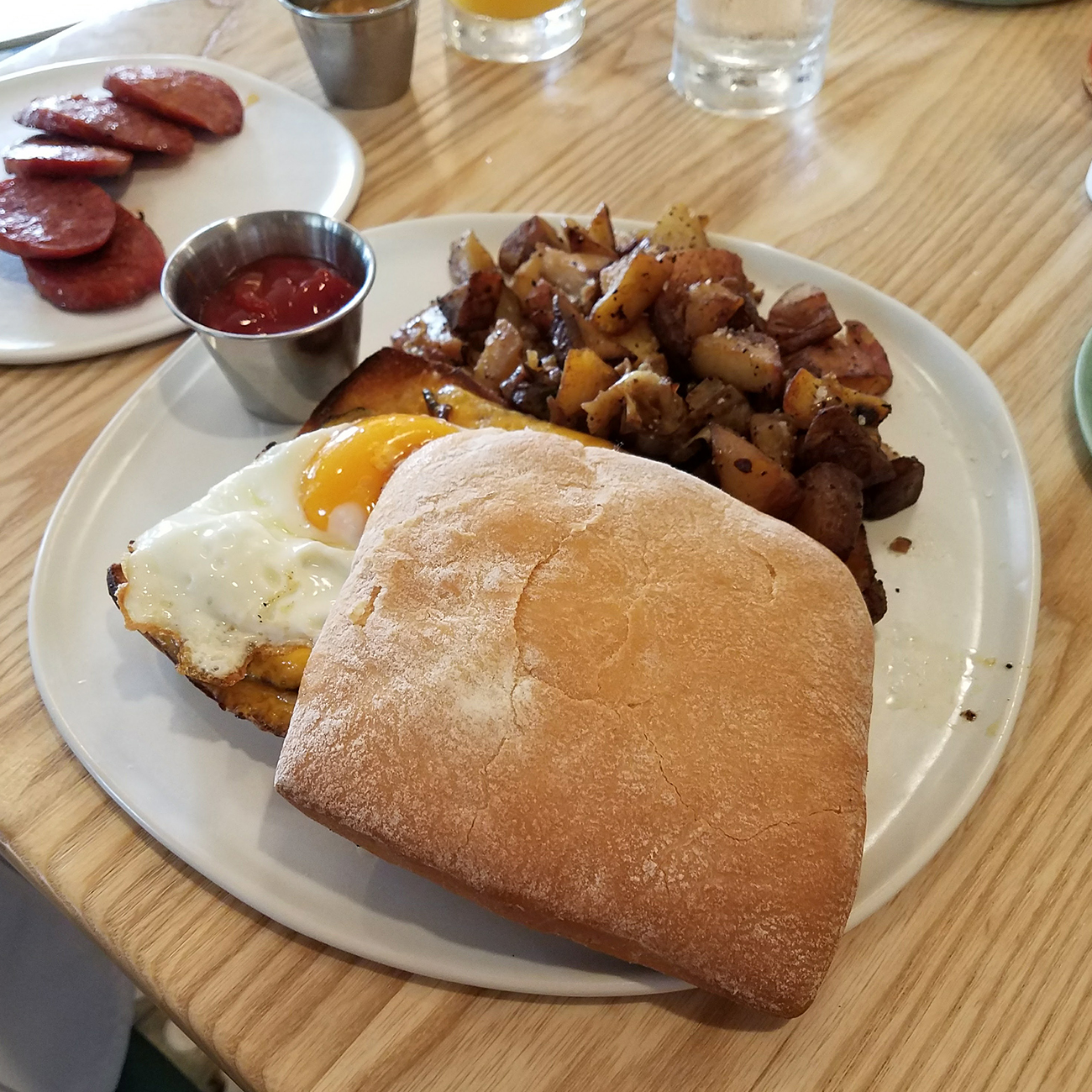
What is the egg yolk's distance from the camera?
5.49ft

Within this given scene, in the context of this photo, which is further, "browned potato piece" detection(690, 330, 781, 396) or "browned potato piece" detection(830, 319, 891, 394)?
"browned potato piece" detection(830, 319, 891, 394)

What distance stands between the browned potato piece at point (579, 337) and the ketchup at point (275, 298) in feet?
1.72

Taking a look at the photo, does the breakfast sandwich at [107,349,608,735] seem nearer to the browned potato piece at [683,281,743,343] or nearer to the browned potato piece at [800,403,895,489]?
the browned potato piece at [683,281,743,343]

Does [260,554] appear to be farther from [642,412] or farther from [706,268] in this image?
[706,268]

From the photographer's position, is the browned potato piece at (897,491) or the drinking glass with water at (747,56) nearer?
the browned potato piece at (897,491)

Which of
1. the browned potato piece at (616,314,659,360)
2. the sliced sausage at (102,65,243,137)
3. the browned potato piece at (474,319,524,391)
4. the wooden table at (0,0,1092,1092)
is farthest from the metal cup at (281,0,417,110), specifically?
the browned potato piece at (616,314,659,360)

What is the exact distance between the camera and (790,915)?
1.22 metres

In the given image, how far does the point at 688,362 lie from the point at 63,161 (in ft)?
6.48

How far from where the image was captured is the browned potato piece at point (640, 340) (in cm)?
204

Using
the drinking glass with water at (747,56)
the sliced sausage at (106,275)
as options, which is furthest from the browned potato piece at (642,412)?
the drinking glass with water at (747,56)

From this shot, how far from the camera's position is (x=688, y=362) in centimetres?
200

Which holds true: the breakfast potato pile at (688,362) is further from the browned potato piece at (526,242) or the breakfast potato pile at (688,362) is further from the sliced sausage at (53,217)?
the sliced sausage at (53,217)

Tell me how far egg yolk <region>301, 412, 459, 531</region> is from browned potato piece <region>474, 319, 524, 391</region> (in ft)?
1.11

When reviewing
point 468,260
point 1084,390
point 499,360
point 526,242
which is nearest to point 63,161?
point 468,260
